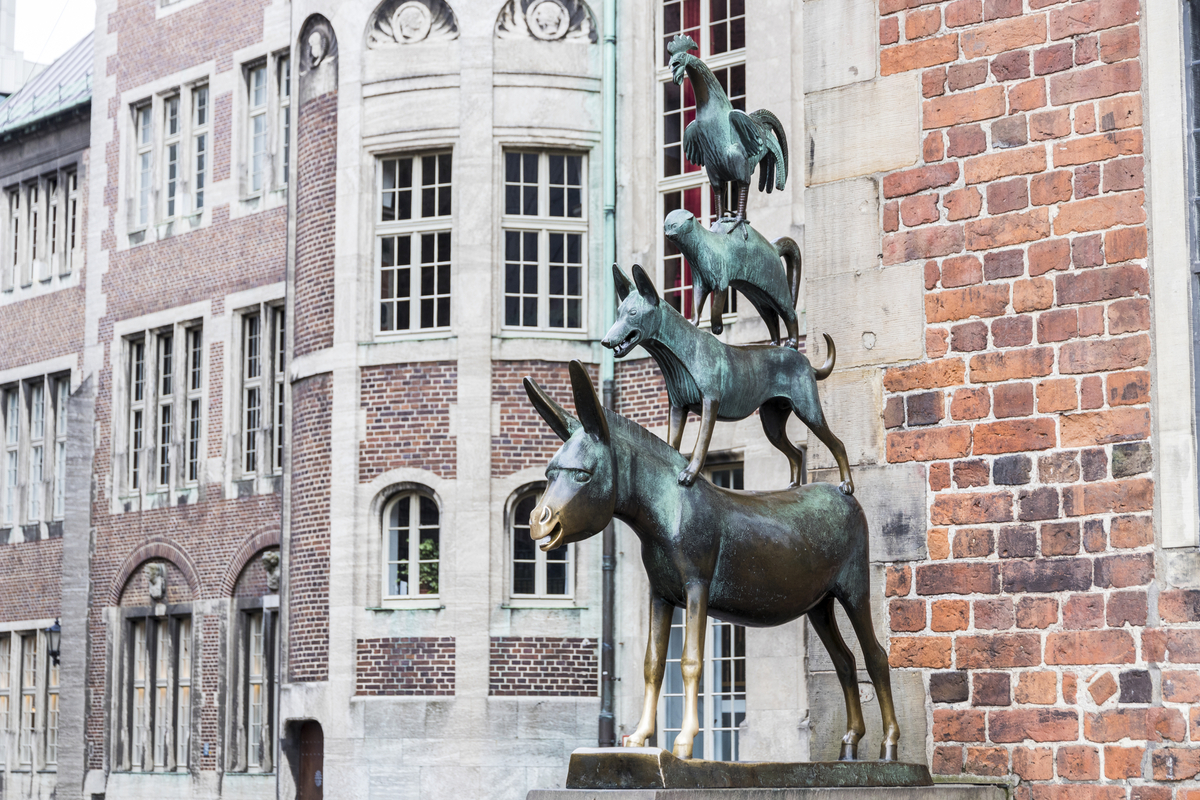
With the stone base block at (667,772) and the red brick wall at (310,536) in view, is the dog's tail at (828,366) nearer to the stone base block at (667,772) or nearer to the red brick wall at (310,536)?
the stone base block at (667,772)

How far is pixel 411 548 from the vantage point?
20.1m

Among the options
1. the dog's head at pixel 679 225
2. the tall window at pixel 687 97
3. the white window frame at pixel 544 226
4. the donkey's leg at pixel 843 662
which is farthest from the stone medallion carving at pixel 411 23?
the donkey's leg at pixel 843 662

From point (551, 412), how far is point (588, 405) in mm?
129

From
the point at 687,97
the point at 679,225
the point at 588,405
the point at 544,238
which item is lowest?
the point at 588,405

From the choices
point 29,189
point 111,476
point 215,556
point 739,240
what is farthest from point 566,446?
point 29,189

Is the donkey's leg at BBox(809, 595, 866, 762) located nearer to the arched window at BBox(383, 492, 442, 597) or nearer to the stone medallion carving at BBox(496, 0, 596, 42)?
the arched window at BBox(383, 492, 442, 597)

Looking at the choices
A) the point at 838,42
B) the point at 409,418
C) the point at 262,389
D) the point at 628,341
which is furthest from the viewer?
the point at 262,389

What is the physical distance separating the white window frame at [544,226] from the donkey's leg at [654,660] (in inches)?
533

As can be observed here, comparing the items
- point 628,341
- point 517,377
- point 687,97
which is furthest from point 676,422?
point 687,97

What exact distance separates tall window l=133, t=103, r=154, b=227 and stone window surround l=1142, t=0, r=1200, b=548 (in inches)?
846

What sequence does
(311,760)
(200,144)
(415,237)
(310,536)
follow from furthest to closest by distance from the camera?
(200,144) < (311,760) < (310,536) < (415,237)

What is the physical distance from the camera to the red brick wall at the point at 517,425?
64.8ft

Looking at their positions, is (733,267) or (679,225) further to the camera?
(733,267)

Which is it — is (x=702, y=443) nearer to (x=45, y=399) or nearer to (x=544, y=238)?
(x=544, y=238)
